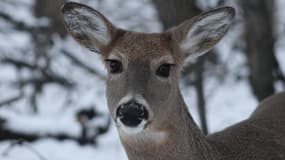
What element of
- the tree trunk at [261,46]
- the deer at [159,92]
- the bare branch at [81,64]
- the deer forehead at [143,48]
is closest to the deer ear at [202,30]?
the deer at [159,92]

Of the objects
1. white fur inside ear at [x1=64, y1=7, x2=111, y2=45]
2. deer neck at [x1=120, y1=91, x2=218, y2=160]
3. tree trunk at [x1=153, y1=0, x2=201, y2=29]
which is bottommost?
tree trunk at [x1=153, y1=0, x2=201, y2=29]

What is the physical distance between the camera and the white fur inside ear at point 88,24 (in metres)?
6.04

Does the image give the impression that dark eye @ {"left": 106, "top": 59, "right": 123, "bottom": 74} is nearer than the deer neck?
No

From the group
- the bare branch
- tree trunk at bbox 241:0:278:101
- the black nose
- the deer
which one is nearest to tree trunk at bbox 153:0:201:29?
tree trunk at bbox 241:0:278:101

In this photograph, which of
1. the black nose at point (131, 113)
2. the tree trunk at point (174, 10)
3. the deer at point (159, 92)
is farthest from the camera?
the tree trunk at point (174, 10)

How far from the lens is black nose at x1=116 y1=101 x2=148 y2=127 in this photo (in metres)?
5.14

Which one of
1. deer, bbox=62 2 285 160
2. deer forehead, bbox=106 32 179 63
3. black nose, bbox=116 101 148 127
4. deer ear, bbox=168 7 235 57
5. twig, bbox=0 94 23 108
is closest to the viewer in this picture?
black nose, bbox=116 101 148 127

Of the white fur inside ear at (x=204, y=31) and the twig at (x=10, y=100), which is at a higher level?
the white fur inside ear at (x=204, y=31)

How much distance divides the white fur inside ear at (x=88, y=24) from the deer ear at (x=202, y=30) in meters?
0.47

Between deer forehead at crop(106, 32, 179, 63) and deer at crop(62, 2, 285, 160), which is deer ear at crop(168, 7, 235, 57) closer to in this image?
deer at crop(62, 2, 285, 160)

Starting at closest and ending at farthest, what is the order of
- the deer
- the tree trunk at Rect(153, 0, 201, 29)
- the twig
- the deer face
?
the deer face, the deer, the tree trunk at Rect(153, 0, 201, 29), the twig

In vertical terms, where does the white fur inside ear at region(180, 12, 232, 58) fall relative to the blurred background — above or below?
above

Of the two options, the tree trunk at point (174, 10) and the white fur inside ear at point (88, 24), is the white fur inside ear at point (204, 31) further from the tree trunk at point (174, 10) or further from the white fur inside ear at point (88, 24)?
the tree trunk at point (174, 10)

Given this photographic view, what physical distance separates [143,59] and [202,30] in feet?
2.22
